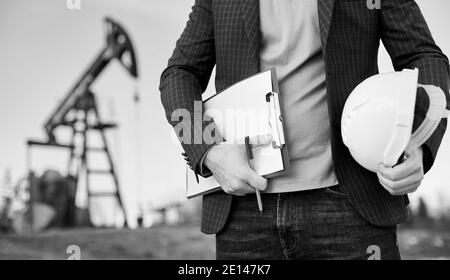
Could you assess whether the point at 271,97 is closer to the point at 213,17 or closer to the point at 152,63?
the point at 213,17

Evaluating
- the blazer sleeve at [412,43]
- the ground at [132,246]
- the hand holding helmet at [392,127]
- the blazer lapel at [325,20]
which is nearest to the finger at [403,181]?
the hand holding helmet at [392,127]

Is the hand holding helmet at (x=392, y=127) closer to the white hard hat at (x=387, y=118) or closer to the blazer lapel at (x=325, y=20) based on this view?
the white hard hat at (x=387, y=118)

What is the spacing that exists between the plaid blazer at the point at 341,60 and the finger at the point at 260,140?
88mm

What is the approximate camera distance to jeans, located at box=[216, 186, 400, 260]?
0.93 m

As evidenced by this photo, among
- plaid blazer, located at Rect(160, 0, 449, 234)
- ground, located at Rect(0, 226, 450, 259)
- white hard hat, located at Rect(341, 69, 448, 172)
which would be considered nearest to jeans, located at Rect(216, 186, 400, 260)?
plaid blazer, located at Rect(160, 0, 449, 234)

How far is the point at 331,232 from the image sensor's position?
3.05ft

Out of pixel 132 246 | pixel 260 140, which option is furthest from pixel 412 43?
pixel 132 246

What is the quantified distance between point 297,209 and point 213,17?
0.45 metres

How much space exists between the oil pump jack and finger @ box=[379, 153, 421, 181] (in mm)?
3475

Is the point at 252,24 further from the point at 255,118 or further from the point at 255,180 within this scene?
the point at 255,180

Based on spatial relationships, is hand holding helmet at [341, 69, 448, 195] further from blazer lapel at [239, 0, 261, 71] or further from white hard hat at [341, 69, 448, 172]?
blazer lapel at [239, 0, 261, 71]

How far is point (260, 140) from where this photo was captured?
0.91 m
